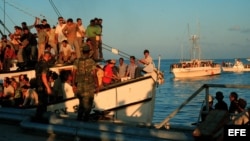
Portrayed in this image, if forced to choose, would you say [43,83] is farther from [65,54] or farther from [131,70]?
[131,70]

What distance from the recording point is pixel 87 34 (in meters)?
17.5

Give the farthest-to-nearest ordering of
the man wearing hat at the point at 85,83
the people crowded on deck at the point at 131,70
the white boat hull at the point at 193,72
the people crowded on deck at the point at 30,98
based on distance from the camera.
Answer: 1. the white boat hull at the point at 193,72
2. the people crowded on deck at the point at 131,70
3. the people crowded on deck at the point at 30,98
4. the man wearing hat at the point at 85,83

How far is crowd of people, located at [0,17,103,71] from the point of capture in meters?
16.6

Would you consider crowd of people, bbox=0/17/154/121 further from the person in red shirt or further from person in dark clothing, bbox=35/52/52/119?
person in dark clothing, bbox=35/52/52/119

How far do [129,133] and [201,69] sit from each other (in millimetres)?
93317

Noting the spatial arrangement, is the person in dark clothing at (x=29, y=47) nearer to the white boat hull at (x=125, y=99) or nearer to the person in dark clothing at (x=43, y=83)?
the white boat hull at (x=125, y=99)

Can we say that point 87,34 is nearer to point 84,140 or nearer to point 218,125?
point 84,140

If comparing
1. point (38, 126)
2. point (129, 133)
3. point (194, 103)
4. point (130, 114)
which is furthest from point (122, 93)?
point (194, 103)

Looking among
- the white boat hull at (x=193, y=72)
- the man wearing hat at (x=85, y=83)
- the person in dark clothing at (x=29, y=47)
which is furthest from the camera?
the white boat hull at (x=193, y=72)

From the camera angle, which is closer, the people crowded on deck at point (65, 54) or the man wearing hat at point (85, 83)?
the man wearing hat at point (85, 83)

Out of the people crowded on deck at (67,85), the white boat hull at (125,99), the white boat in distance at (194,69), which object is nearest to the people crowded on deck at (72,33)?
the white boat hull at (125,99)

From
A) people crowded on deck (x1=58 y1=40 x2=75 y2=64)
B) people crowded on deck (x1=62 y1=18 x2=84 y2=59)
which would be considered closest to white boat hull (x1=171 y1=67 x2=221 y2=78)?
people crowded on deck (x1=62 y1=18 x2=84 y2=59)

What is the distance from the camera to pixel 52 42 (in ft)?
57.0

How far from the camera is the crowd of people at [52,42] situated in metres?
16.6
